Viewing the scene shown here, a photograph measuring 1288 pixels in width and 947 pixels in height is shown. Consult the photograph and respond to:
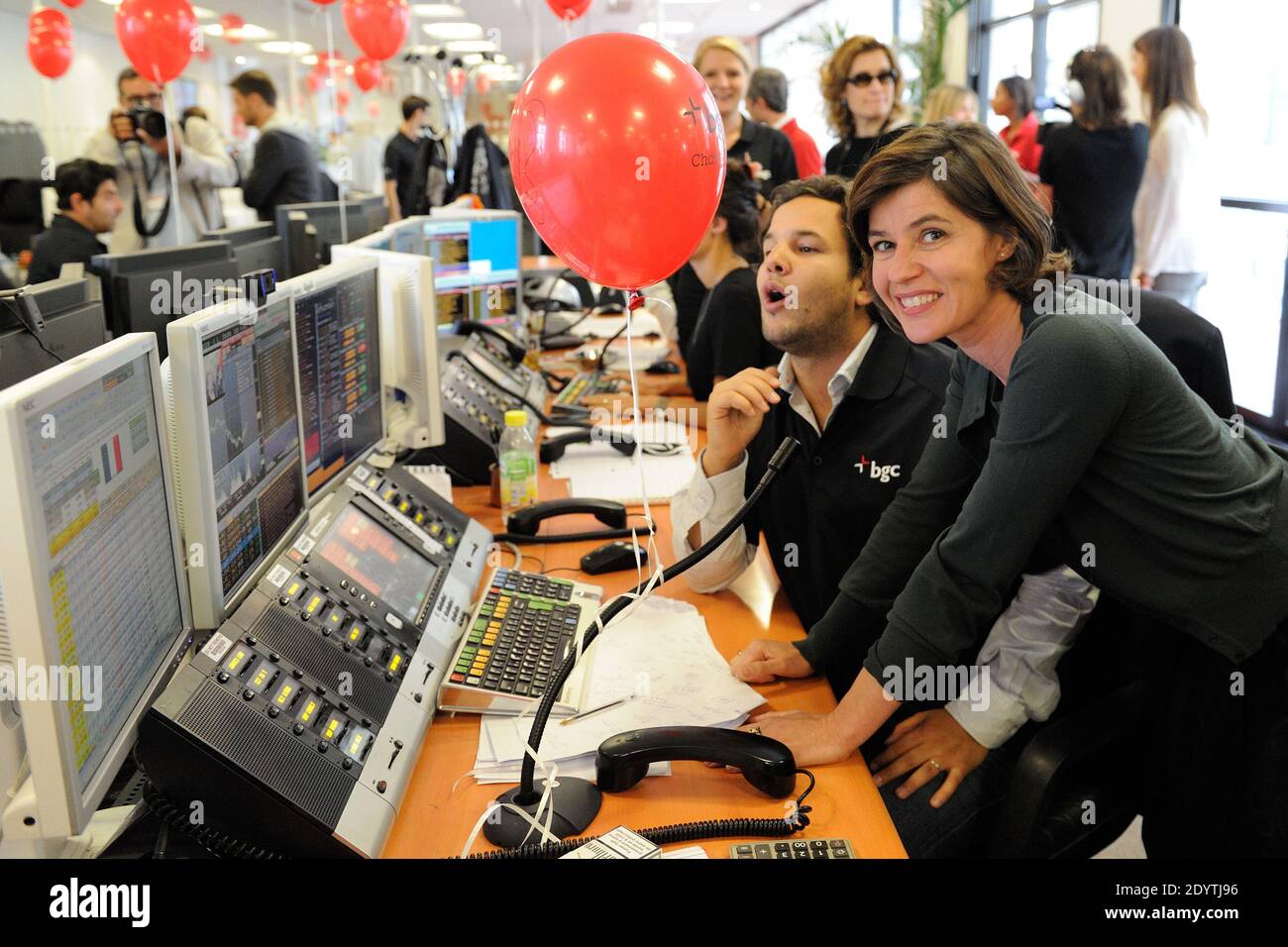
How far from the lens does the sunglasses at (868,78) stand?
367cm

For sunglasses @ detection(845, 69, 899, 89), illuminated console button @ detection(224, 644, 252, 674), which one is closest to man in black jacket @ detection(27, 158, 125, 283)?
sunglasses @ detection(845, 69, 899, 89)

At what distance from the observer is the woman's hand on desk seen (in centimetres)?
134

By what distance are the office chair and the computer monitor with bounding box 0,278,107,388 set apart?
52.7 inches

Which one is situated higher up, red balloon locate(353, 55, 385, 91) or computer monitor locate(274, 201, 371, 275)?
red balloon locate(353, 55, 385, 91)

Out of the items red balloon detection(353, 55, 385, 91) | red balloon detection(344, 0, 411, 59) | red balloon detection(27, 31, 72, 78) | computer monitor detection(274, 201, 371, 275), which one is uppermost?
red balloon detection(353, 55, 385, 91)

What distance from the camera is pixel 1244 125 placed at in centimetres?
422

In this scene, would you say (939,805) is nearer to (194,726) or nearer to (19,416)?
(194,726)

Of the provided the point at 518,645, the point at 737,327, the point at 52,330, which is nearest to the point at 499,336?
the point at 737,327

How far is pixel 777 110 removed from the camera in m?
4.82

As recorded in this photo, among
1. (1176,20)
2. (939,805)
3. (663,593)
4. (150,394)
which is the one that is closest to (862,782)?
(939,805)

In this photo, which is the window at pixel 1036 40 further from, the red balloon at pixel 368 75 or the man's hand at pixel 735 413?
the red balloon at pixel 368 75

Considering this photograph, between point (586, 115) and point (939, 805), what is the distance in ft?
3.49

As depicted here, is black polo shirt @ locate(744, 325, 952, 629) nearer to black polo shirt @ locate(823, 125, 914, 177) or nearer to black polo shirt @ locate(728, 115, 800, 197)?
black polo shirt @ locate(823, 125, 914, 177)

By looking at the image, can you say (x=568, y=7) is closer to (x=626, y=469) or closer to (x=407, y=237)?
(x=407, y=237)
